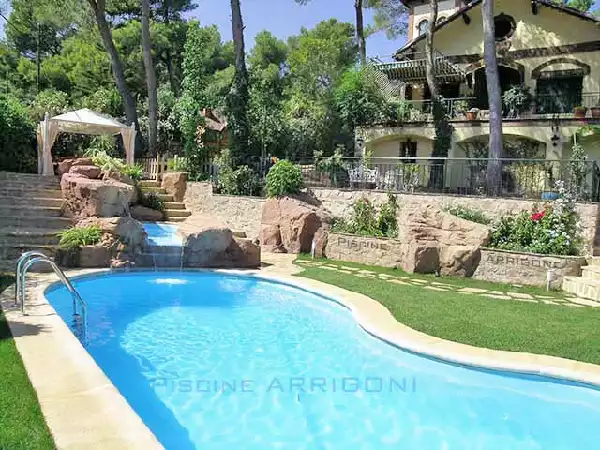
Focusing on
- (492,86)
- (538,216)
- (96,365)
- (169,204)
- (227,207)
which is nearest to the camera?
(96,365)

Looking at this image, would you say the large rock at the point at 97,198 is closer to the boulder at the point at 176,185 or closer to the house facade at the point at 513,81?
the boulder at the point at 176,185

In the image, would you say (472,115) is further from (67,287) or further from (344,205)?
(67,287)

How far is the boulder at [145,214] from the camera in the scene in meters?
17.0

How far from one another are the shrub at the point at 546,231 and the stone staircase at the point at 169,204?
1066cm

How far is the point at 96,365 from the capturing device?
5129 millimetres

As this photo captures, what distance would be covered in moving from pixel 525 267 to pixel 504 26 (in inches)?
727

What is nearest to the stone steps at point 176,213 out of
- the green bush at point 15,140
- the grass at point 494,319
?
the green bush at point 15,140

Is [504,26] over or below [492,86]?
over

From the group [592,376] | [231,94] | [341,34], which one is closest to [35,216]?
[231,94]

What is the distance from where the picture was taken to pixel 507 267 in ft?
38.6

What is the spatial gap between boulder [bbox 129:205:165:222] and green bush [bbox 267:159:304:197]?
4265 millimetres

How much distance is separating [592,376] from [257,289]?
684 cm

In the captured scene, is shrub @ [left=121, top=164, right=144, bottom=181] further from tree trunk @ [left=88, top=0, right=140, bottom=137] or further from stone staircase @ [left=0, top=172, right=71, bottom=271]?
tree trunk @ [left=88, top=0, right=140, bottom=137]

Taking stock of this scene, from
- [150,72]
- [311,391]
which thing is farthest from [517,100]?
[311,391]
